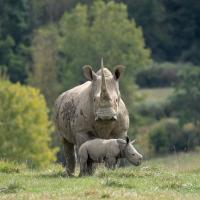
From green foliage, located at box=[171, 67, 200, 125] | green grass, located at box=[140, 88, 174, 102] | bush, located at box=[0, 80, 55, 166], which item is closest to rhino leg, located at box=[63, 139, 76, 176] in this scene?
bush, located at box=[0, 80, 55, 166]

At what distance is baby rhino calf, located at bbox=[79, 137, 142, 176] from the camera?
21.1 meters

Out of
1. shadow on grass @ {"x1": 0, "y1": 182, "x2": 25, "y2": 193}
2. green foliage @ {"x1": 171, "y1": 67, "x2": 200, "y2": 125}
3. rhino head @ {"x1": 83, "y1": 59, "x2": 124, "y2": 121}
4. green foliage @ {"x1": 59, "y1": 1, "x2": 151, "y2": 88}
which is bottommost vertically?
shadow on grass @ {"x1": 0, "y1": 182, "x2": 25, "y2": 193}

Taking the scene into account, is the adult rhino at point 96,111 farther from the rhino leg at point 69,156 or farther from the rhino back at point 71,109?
the rhino leg at point 69,156

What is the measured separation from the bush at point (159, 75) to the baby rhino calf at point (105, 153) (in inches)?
2599

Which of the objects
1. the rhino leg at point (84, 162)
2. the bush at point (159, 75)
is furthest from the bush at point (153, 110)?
the rhino leg at point (84, 162)

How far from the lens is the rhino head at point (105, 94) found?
69.5ft

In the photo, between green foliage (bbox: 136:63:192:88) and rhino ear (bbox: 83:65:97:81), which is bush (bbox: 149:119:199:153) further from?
rhino ear (bbox: 83:65:97:81)

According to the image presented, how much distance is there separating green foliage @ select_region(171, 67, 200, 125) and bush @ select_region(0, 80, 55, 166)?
8.70m

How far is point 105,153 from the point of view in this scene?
69.3 feet

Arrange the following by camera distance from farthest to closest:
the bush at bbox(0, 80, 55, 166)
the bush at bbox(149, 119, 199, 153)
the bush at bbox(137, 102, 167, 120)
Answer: the bush at bbox(137, 102, 167, 120) < the bush at bbox(149, 119, 199, 153) < the bush at bbox(0, 80, 55, 166)

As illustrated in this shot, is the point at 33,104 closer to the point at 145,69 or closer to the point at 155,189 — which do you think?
the point at 145,69

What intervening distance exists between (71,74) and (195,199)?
2676 inches

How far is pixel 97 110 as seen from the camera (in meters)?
21.3

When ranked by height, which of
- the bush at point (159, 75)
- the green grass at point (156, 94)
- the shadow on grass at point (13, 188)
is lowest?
the shadow on grass at point (13, 188)
